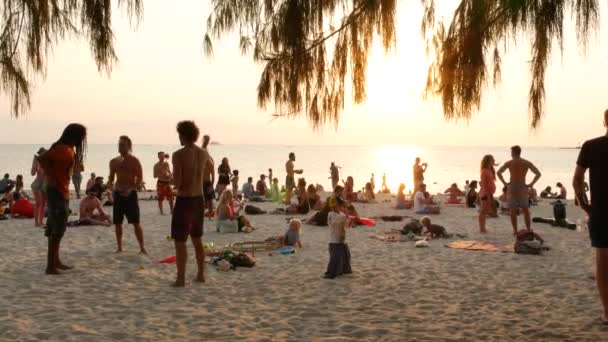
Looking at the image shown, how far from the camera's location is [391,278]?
22.5 ft

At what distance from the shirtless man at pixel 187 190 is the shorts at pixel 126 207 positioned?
1.93 meters

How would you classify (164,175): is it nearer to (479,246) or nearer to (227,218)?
(227,218)

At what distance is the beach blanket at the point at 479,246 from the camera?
892 cm

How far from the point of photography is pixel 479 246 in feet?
30.2

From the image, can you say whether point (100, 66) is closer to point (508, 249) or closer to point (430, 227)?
point (508, 249)

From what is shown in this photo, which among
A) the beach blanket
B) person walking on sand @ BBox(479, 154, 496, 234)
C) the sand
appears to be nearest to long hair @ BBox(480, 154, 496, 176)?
person walking on sand @ BBox(479, 154, 496, 234)

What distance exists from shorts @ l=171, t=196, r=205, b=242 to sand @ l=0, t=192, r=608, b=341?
603mm

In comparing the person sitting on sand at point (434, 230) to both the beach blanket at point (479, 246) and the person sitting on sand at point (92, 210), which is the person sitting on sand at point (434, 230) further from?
the person sitting on sand at point (92, 210)

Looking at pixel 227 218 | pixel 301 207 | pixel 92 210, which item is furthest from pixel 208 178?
pixel 301 207

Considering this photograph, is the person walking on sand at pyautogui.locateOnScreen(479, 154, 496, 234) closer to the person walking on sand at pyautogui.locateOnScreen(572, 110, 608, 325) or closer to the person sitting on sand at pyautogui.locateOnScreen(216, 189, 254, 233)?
the person sitting on sand at pyautogui.locateOnScreen(216, 189, 254, 233)

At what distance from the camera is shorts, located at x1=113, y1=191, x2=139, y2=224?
770 cm

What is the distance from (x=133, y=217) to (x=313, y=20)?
4.82 metres

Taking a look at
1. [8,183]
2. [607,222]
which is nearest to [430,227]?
[607,222]

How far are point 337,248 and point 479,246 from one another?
3.27 meters
